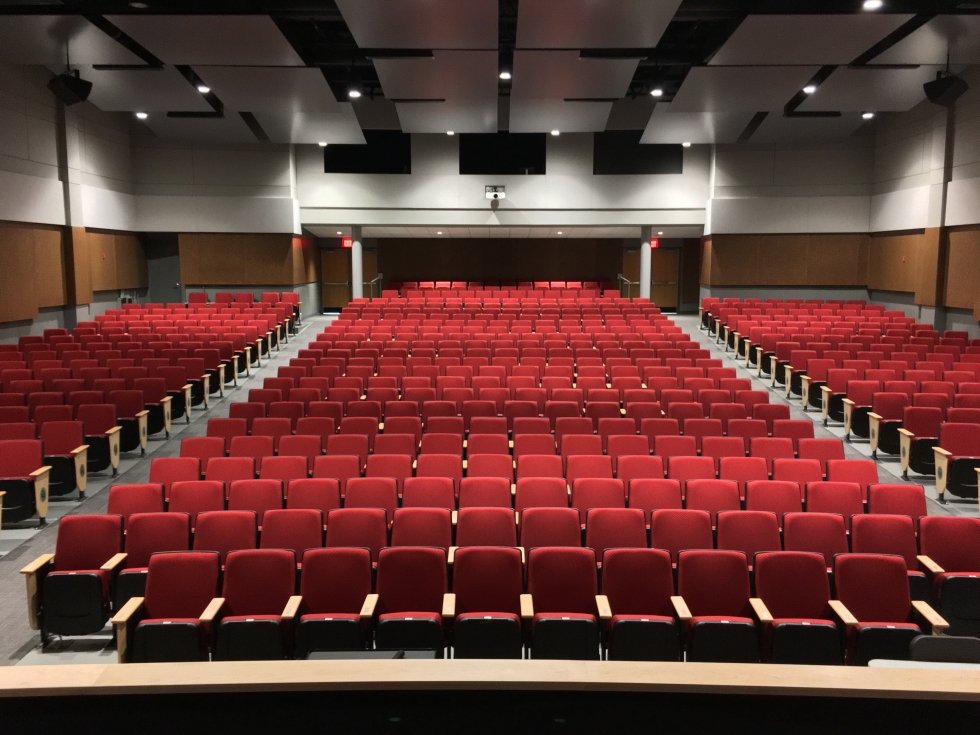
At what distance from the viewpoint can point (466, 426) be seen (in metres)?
7.07

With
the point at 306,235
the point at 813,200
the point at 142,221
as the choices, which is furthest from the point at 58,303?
the point at 813,200

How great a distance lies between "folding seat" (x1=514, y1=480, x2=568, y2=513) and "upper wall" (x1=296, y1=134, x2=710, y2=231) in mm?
12630

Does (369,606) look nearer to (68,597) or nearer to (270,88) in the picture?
(68,597)

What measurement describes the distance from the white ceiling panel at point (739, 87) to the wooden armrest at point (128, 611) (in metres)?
9.96

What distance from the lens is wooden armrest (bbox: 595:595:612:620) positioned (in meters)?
3.70

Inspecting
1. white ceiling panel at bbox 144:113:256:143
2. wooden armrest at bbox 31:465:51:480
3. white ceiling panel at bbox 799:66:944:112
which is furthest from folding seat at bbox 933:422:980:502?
white ceiling panel at bbox 144:113:256:143

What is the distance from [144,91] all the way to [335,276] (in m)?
8.52

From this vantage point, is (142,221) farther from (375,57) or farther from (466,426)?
(466,426)

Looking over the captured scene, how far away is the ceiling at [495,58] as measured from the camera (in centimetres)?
841

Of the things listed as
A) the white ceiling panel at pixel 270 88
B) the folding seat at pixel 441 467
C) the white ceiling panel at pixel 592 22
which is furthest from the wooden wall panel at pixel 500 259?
the folding seat at pixel 441 467

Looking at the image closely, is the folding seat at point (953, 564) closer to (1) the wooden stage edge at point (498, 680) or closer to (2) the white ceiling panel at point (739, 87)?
(1) the wooden stage edge at point (498, 680)

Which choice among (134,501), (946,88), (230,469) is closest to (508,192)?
(946,88)

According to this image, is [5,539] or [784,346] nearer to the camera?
[5,539]

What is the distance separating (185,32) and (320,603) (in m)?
7.82
